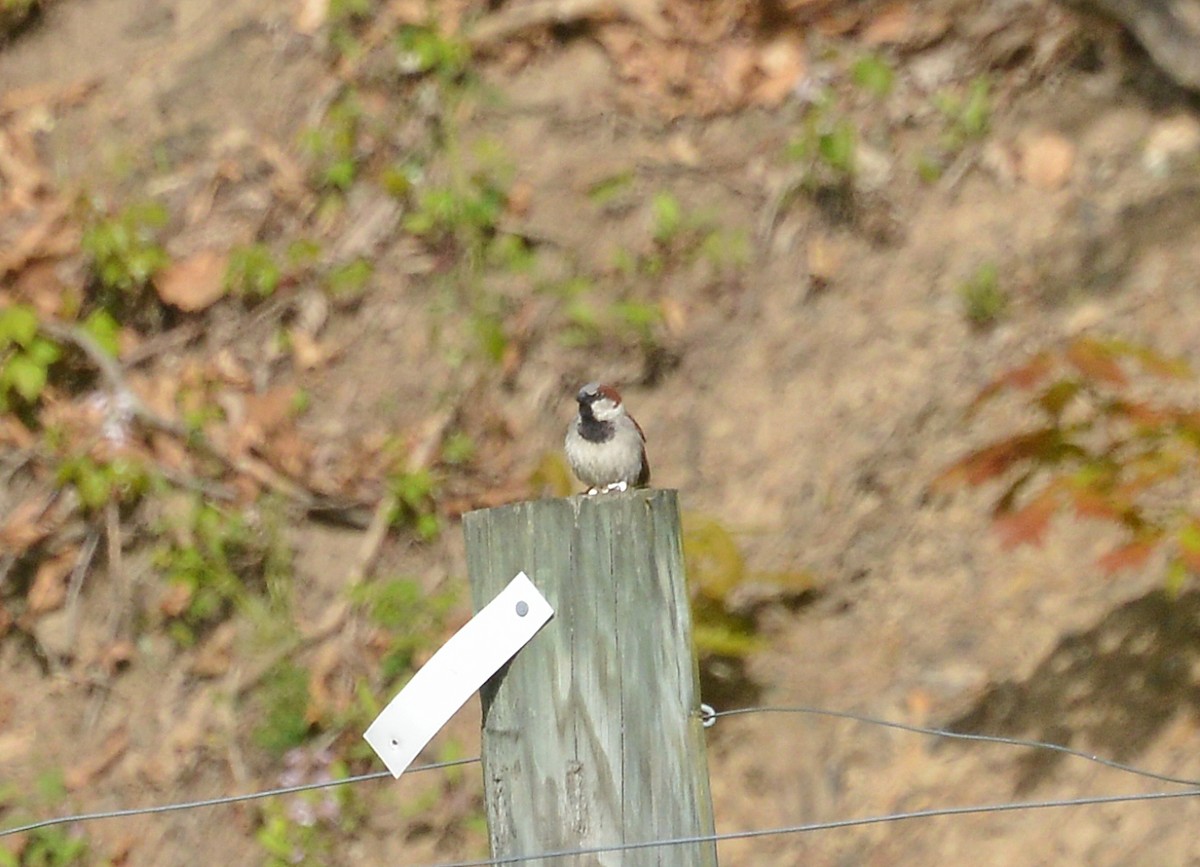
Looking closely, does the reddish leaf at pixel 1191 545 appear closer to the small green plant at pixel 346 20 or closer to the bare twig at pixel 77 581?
the bare twig at pixel 77 581

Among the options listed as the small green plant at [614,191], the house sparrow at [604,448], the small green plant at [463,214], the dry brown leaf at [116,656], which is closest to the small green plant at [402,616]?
the dry brown leaf at [116,656]

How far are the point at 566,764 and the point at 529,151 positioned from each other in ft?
15.2

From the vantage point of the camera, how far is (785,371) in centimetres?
579

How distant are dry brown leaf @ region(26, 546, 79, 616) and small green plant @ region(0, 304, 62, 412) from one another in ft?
2.28

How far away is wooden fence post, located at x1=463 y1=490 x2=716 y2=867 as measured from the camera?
7.46 feet

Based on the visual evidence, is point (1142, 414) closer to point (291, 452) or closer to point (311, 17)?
point (291, 452)

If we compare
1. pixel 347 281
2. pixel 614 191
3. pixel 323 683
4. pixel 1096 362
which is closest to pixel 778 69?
pixel 614 191

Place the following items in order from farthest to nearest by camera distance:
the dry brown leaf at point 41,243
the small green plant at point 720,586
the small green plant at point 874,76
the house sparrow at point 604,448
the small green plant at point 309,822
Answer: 1. the small green plant at point 874,76
2. the dry brown leaf at point 41,243
3. the small green plant at point 309,822
4. the small green plant at point 720,586
5. the house sparrow at point 604,448

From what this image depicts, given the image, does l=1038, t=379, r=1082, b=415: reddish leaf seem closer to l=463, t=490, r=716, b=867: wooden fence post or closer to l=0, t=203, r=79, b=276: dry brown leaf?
l=463, t=490, r=716, b=867: wooden fence post

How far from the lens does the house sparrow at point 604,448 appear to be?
436cm

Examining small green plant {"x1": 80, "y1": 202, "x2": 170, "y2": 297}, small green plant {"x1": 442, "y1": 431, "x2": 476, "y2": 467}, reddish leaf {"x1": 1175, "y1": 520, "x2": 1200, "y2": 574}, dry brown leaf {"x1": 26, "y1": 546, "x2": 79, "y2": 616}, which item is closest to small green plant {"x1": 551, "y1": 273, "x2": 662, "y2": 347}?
small green plant {"x1": 442, "y1": 431, "x2": 476, "y2": 467}

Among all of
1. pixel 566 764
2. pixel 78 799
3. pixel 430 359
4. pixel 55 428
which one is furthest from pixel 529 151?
pixel 566 764

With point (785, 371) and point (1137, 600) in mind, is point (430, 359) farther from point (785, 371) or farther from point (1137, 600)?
point (1137, 600)

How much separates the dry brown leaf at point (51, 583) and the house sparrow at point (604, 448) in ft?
8.18
